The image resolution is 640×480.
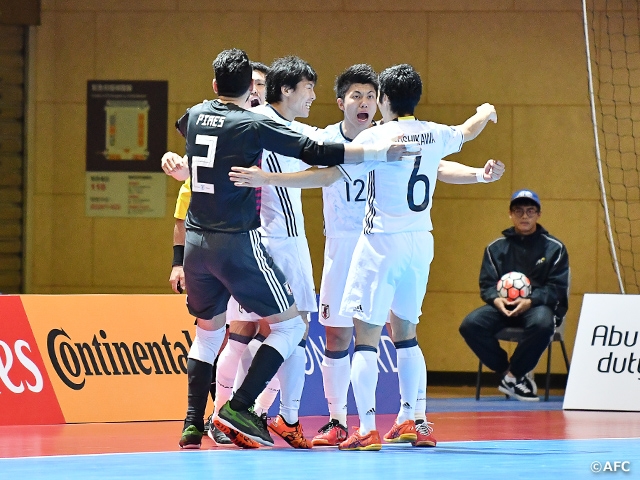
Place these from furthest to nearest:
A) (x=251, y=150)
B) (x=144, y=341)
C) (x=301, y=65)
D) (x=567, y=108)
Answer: (x=567, y=108) → (x=144, y=341) → (x=301, y=65) → (x=251, y=150)

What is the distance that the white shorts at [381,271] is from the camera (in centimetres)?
550

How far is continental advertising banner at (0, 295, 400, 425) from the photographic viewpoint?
6.98 meters

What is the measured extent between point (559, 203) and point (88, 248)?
186 inches

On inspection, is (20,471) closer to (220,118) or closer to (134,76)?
(220,118)

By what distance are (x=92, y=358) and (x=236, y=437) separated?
200 centimetres

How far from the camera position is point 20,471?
474 cm

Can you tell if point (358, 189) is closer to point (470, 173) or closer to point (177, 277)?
point (470, 173)

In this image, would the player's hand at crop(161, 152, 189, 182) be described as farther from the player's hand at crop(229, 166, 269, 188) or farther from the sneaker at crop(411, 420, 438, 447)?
the sneaker at crop(411, 420, 438, 447)

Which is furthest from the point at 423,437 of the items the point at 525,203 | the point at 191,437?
the point at 525,203

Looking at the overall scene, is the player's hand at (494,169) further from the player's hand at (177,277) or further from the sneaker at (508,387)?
the sneaker at (508,387)

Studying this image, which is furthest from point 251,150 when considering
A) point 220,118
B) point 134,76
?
point 134,76

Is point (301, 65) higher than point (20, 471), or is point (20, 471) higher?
point (301, 65)

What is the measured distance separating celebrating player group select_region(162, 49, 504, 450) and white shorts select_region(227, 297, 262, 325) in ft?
0.04

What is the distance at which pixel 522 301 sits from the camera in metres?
8.97
